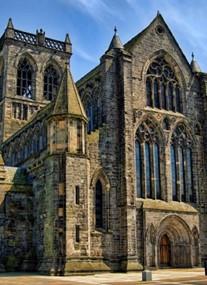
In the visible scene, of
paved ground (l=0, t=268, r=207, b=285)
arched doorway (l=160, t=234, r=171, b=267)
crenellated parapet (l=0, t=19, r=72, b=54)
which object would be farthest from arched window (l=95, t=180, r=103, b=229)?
crenellated parapet (l=0, t=19, r=72, b=54)

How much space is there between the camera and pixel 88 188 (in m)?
30.2

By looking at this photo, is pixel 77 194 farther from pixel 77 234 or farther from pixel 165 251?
pixel 165 251

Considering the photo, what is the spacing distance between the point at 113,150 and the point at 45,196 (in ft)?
19.8

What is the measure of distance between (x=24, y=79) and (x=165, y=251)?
33.3 metres

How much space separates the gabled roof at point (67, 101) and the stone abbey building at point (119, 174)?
7 centimetres

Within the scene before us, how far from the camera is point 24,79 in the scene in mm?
59406

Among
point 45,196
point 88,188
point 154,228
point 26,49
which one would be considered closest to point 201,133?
point 154,228

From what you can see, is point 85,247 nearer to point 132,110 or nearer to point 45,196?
point 45,196

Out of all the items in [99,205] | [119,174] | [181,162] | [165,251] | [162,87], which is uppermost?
[162,87]

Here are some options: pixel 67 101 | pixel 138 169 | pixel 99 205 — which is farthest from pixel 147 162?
pixel 67 101

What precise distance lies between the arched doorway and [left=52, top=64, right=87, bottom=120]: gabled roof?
10916 millimetres

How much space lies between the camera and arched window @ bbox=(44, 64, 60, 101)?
60625 millimetres

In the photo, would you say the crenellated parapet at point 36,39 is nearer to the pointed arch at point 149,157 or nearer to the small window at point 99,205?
the pointed arch at point 149,157

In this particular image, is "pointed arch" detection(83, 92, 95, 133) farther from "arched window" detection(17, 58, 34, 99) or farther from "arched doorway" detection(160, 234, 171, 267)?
"arched window" detection(17, 58, 34, 99)
